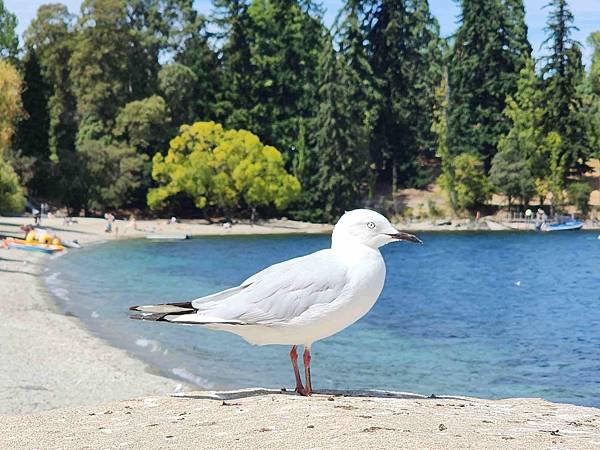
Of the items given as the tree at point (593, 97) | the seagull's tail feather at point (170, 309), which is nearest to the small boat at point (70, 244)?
the seagull's tail feather at point (170, 309)

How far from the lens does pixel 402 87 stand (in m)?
84.2

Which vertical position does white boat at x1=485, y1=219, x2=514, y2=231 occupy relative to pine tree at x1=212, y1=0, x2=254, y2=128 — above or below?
below

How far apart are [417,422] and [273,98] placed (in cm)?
7208

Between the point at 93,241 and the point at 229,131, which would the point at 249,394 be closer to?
the point at 93,241

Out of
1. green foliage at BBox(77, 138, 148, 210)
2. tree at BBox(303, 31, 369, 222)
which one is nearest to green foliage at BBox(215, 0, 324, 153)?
tree at BBox(303, 31, 369, 222)

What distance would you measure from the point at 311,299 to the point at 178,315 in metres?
1.13

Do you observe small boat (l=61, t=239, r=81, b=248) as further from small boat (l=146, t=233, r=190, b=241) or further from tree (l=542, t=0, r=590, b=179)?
tree (l=542, t=0, r=590, b=179)

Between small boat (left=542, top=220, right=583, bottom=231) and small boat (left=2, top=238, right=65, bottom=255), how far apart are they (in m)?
41.3

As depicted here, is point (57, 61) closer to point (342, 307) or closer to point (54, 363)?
point (54, 363)

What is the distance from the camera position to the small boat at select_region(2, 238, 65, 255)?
41.3 m

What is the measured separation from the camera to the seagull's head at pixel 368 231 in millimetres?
7410

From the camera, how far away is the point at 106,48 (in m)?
68.2

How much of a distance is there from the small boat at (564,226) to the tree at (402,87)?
13.8 metres

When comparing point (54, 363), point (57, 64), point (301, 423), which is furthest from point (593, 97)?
point (301, 423)
